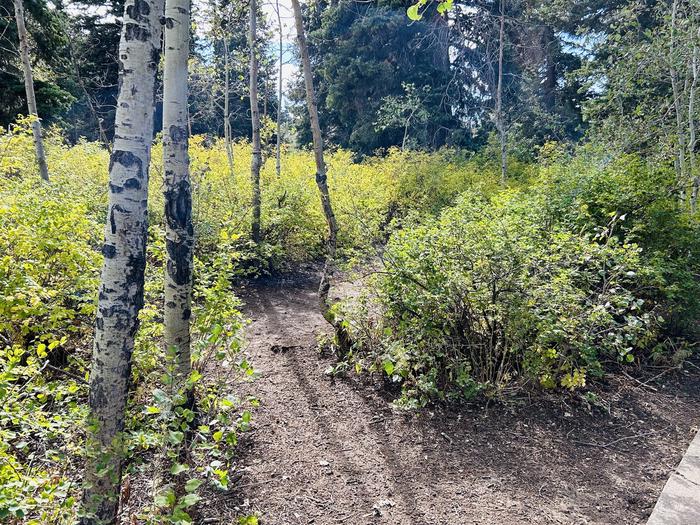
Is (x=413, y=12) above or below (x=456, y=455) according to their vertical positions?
above

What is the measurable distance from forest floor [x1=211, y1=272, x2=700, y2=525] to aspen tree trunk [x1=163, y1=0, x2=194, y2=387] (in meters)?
0.93

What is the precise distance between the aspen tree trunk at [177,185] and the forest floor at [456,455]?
3.06 ft

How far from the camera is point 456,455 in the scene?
9.02 ft

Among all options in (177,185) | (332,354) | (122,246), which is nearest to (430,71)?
(332,354)

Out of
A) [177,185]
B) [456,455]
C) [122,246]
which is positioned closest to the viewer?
[122,246]

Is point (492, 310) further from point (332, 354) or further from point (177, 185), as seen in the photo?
point (177, 185)

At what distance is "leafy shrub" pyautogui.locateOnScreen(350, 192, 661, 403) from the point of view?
301 cm

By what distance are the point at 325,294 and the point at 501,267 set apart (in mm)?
2143

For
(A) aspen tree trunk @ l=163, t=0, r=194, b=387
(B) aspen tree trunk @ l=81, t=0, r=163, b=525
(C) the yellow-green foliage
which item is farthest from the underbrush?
(B) aspen tree trunk @ l=81, t=0, r=163, b=525

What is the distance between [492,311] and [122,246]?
2.47 meters

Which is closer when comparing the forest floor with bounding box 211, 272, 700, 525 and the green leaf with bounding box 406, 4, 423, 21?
the green leaf with bounding box 406, 4, 423, 21

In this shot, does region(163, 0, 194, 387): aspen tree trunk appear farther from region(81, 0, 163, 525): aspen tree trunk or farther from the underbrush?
the underbrush

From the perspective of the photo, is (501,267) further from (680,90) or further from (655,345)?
(680,90)

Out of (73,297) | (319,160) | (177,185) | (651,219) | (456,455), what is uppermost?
(319,160)
